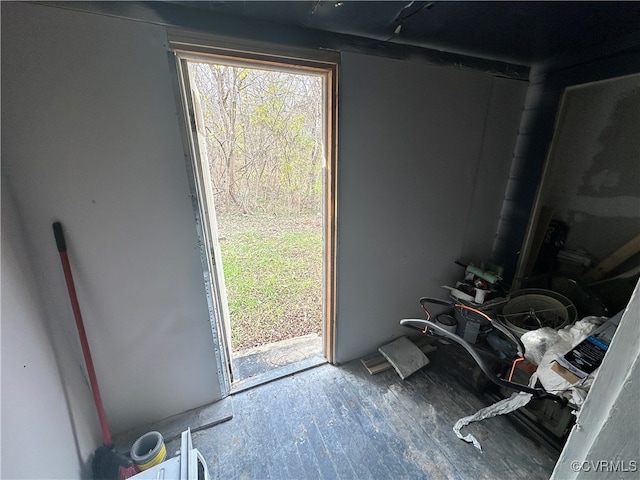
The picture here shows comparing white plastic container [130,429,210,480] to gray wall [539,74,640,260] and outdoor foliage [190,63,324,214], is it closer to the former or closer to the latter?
gray wall [539,74,640,260]

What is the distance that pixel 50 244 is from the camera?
108cm

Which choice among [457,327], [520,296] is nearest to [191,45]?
[457,327]

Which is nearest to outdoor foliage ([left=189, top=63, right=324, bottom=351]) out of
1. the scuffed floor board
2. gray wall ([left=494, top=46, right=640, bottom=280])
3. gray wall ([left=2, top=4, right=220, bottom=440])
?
the scuffed floor board

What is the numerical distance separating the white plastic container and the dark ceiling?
6.21 ft

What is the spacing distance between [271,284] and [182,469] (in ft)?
6.19

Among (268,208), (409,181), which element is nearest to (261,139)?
(268,208)

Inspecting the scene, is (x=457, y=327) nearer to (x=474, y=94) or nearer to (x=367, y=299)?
(x=367, y=299)

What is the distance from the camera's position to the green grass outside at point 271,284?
7.71 ft

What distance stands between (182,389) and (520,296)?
2300 millimetres

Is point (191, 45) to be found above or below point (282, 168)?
above

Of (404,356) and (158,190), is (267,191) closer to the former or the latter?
(158,190)

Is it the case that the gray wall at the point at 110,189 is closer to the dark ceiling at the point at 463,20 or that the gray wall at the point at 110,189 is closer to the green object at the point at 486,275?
the dark ceiling at the point at 463,20

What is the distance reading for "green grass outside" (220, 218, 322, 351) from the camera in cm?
235

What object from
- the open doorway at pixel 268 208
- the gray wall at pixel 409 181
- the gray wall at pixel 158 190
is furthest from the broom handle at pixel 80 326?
the gray wall at pixel 409 181
